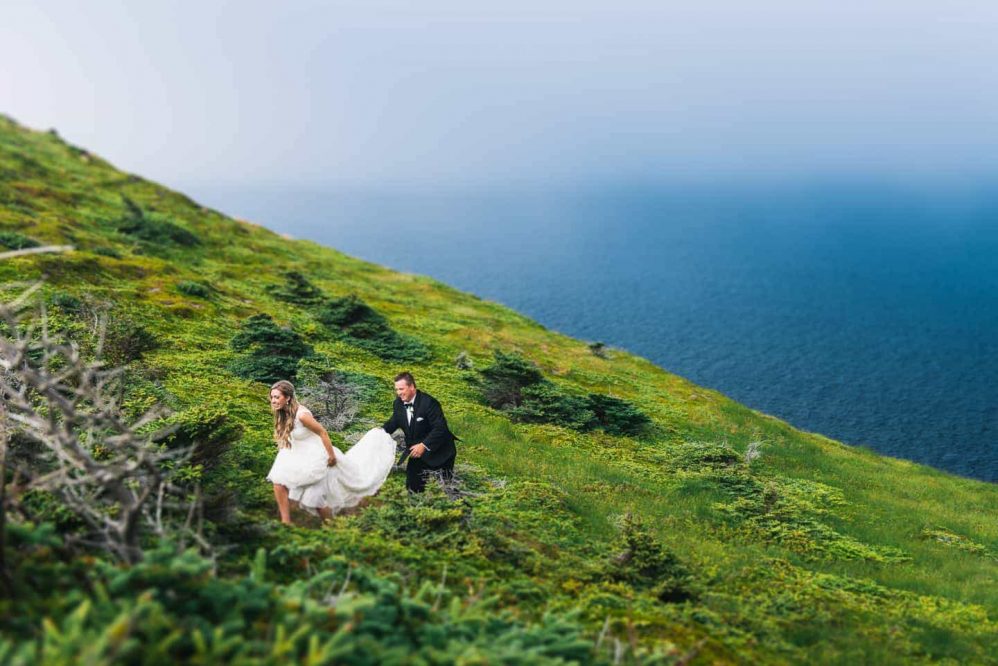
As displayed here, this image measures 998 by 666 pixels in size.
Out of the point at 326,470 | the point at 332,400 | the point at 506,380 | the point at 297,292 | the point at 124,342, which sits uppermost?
the point at 297,292

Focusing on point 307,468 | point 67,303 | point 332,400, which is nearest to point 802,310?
point 332,400

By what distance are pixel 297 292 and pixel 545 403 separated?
17913 millimetres

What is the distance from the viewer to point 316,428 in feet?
40.4

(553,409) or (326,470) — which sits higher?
(553,409)

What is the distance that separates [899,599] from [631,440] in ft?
40.7

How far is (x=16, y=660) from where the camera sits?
462 cm

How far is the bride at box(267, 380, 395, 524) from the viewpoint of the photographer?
12117 mm

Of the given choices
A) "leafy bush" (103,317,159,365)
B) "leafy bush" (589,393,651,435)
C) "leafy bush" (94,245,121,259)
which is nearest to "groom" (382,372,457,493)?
"leafy bush" (103,317,159,365)

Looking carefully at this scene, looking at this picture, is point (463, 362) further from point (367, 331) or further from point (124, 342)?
point (124, 342)

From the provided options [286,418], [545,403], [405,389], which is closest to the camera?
[286,418]

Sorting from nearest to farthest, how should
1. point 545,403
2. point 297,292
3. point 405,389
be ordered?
point 405,389 → point 545,403 → point 297,292

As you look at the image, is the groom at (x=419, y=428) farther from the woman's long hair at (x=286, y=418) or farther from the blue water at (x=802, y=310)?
the blue water at (x=802, y=310)

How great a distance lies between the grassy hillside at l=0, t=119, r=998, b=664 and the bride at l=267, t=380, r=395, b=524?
0.52 meters

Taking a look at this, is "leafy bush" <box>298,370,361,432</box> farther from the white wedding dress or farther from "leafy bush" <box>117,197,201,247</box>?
"leafy bush" <box>117,197,201,247</box>
